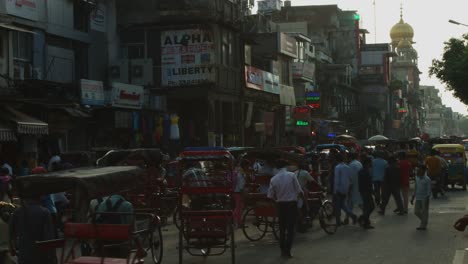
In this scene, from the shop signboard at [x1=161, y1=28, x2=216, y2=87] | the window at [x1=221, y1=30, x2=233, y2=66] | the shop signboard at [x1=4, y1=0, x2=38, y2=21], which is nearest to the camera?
the shop signboard at [x1=4, y1=0, x2=38, y2=21]

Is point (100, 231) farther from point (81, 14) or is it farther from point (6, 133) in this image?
point (81, 14)

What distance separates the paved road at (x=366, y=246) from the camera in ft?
42.2

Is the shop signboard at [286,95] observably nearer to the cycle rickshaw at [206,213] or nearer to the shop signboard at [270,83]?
the shop signboard at [270,83]

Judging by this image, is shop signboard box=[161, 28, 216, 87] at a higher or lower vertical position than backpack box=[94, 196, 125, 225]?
higher

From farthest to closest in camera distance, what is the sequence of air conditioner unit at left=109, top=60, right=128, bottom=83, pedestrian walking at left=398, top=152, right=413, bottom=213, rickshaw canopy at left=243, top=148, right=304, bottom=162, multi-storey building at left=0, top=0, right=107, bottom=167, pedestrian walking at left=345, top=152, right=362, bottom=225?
air conditioner unit at left=109, top=60, right=128, bottom=83 → multi-storey building at left=0, top=0, right=107, bottom=167 → pedestrian walking at left=398, top=152, right=413, bottom=213 → pedestrian walking at left=345, top=152, right=362, bottom=225 → rickshaw canopy at left=243, top=148, right=304, bottom=162

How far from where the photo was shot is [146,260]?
1314cm

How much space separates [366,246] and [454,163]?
18957 mm

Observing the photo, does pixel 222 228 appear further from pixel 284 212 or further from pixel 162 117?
pixel 162 117

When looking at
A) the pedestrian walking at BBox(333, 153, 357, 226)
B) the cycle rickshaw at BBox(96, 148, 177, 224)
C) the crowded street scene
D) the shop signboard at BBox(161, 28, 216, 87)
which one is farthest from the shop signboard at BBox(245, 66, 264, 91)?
the pedestrian walking at BBox(333, 153, 357, 226)

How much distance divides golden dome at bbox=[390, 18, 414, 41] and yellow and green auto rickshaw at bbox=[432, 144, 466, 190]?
131641 mm

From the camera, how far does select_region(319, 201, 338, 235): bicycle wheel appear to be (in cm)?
1680

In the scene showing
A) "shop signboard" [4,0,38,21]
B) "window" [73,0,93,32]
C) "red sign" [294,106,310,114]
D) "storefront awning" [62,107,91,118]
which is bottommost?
"storefront awning" [62,107,91,118]

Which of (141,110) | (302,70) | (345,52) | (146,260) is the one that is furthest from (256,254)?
(345,52)

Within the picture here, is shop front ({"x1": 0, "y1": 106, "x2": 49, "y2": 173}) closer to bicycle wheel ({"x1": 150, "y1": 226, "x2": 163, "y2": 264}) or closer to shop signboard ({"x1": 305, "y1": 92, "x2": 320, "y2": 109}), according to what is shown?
bicycle wheel ({"x1": 150, "y1": 226, "x2": 163, "y2": 264})
